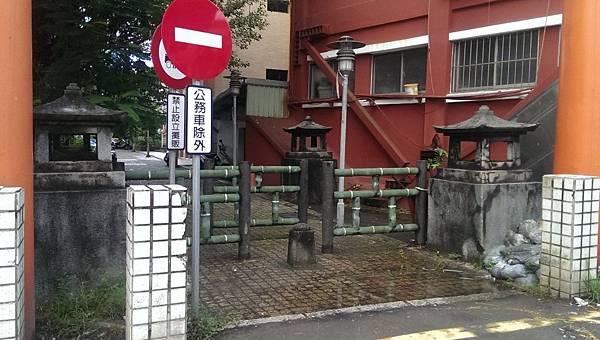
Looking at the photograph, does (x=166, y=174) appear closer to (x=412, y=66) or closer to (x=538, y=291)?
(x=538, y=291)

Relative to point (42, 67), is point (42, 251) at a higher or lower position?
lower

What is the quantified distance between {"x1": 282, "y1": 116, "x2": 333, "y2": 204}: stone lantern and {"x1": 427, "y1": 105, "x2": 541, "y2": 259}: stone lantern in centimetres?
563

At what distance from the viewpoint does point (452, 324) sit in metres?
4.73

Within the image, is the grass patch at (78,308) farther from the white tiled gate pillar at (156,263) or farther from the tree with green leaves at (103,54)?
the tree with green leaves at (103,54)

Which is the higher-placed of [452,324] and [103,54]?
[103,54]

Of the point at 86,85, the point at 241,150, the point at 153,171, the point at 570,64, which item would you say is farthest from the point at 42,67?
the point at 241,150

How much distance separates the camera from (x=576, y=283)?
5.49 m

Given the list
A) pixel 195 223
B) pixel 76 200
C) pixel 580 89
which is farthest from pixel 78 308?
pixel 580 89

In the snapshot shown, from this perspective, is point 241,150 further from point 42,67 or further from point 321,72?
point 42,67

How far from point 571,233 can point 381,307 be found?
215 cm

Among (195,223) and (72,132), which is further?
(72,132)

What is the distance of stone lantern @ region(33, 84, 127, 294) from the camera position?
16.8 ft

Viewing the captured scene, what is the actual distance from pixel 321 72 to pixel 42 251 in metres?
11.6

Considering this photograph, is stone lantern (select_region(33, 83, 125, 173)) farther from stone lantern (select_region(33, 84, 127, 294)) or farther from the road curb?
the road curb
